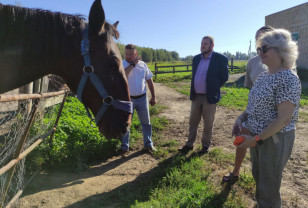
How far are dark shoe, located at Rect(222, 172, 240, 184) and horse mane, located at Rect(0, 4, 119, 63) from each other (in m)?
2.60

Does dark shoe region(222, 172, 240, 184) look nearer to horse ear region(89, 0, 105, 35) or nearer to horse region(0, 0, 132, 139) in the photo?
horse region(0, 0, 132, 139)

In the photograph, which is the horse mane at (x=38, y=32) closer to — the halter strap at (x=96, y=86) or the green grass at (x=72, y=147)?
the halter strap at (x=96, y=86)

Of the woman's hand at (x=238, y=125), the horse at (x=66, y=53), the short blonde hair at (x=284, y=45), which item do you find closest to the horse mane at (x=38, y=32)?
the horse at (x=66, y=53)

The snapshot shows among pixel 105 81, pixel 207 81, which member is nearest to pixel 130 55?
pixel 207 81

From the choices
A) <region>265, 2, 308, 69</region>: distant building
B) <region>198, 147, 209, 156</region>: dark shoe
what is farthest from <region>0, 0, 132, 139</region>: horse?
<region>265, 2, 308, 69</region>: distant building

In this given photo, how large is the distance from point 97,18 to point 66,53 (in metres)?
0.36

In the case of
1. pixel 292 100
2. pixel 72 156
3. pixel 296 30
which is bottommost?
pixel 72 156

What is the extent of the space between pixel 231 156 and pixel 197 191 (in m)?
1.53

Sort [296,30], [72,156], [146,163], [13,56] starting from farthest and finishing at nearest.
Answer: [296,30] < [146,163] < [72,156] < [13,56]

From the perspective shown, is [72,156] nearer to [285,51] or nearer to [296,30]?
[285,51]

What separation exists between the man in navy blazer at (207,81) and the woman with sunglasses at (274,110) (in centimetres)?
184

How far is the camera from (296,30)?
1795cm

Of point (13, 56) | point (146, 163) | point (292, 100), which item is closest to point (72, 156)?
point (146, 163)

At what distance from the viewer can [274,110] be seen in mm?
1950
